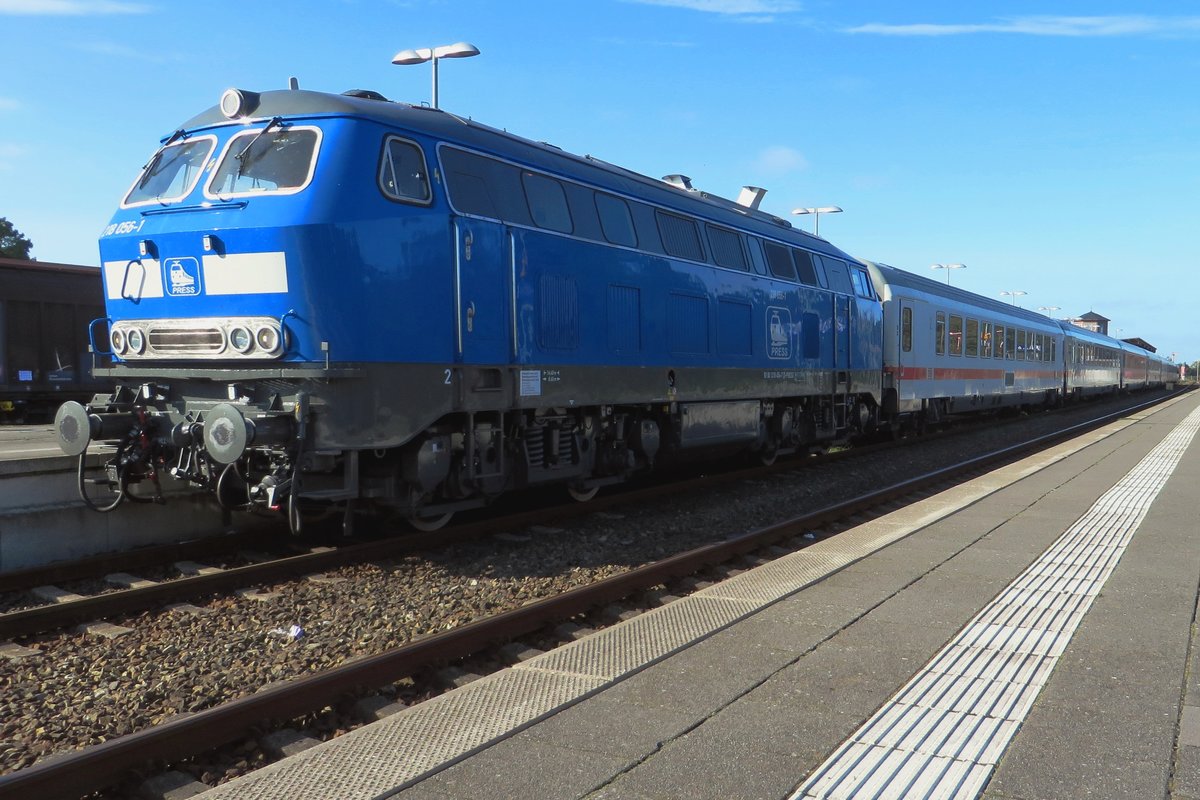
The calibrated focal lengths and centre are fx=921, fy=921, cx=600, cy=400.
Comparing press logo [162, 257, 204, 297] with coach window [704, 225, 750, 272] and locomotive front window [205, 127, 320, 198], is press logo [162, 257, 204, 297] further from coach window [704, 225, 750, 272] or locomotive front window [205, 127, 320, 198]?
coach window [704, 225, 750, 272]

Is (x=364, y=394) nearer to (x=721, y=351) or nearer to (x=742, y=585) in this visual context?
(x=742, y=585)

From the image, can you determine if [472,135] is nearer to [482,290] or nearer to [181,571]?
[482,290]

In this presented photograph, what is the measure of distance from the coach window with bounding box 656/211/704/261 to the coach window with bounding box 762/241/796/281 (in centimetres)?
219

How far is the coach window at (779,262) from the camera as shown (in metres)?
13.5

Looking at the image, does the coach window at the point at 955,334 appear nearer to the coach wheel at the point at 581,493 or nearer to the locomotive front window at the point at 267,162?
the coach wheel at the point at 581,493

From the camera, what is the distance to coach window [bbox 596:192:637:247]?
9.75 m

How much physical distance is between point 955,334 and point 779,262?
11.3 m

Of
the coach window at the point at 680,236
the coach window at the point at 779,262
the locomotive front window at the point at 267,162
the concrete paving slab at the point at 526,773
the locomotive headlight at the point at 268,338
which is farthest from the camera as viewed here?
the coach window at the point at 779,262

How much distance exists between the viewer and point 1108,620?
19.0ft

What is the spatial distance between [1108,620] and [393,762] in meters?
4.52

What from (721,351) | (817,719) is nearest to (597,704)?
(817,719)

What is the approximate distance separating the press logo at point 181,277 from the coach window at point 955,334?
1960 centimetres

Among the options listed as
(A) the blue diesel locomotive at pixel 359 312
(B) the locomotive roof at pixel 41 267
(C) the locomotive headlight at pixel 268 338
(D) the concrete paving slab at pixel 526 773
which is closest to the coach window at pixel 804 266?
(A) the blue diesel locomotive at pixel 359 312

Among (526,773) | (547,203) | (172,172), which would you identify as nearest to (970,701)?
(526,773)
